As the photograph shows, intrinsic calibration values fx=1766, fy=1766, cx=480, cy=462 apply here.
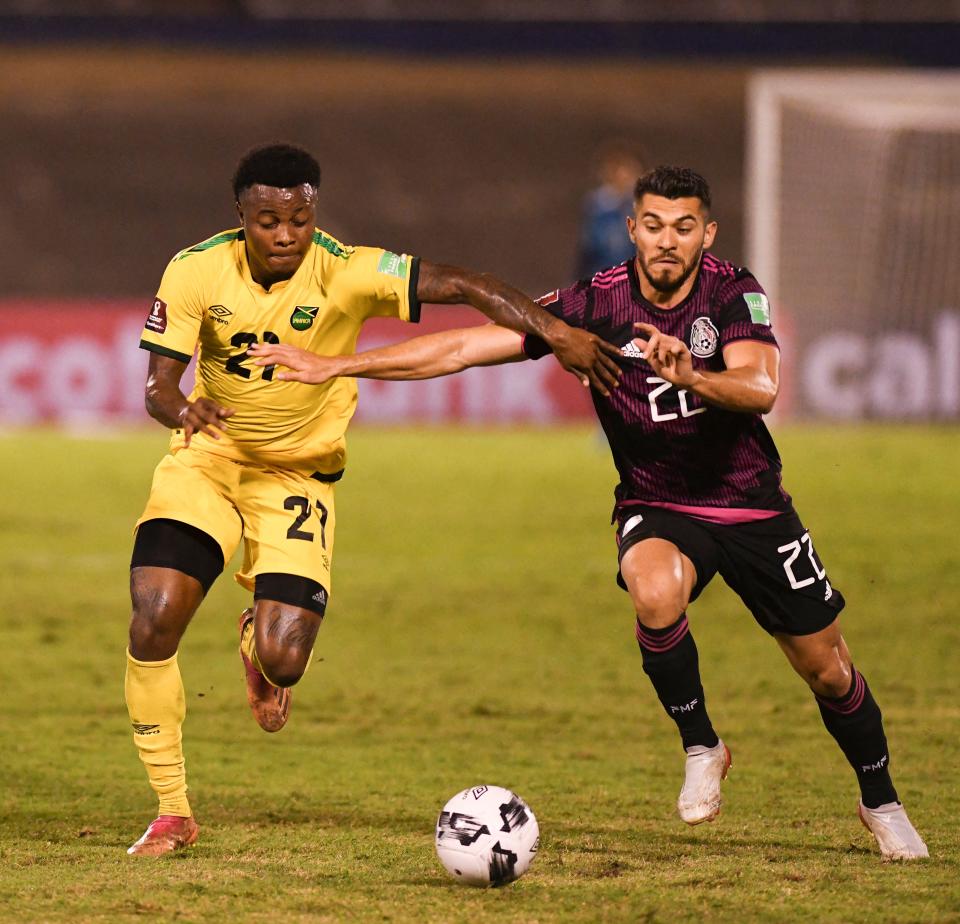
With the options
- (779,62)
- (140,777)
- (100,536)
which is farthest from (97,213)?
(140,777)

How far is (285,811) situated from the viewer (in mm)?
→ 5992

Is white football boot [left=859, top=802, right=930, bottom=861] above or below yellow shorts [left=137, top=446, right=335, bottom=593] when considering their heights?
below

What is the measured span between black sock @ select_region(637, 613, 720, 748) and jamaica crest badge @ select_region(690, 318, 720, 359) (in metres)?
0.81

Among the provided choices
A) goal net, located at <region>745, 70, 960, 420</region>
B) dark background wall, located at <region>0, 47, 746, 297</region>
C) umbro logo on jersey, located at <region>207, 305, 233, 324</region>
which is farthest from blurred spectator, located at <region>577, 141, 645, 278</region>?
umbro logo on jersey, located at <region>207, 305, 233, 324</region>

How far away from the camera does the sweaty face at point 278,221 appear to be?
5645 mm

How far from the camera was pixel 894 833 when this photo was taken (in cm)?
525

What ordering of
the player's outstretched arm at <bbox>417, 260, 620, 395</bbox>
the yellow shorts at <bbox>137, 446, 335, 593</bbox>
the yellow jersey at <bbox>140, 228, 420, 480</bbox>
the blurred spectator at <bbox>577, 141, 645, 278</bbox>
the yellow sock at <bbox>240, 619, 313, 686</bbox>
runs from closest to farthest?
the player's outstretched arm at <bbox>417, 260, 620, 395</bbox>, the yellow jersey at <bbox>140, 228, 420, 480</bbox>, the yellow shorts at <bbox>137, 446, 335, 593</bbox>, the yellow sock at <bbox>240, 619, 313, 686</bbox>, the blurred spectator at <bbox>577, 141, 645, 278</bbox>

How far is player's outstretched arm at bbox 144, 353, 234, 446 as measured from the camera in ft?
17.3

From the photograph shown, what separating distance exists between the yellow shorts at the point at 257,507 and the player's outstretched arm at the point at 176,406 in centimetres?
30

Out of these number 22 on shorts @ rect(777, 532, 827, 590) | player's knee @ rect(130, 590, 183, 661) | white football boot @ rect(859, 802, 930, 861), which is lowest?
white football boot @ rect(859, 802, 930, 861)

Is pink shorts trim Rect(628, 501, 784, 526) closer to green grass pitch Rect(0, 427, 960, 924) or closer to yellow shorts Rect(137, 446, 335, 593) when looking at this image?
green grass pitch Rect(0, 427, 960, 924)

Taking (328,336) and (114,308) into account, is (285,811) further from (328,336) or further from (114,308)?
(114,308)

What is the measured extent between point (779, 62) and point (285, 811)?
22299mm

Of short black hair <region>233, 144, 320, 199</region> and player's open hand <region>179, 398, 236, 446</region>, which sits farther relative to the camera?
short black hair <region>233, 144, 320, 199</region>
